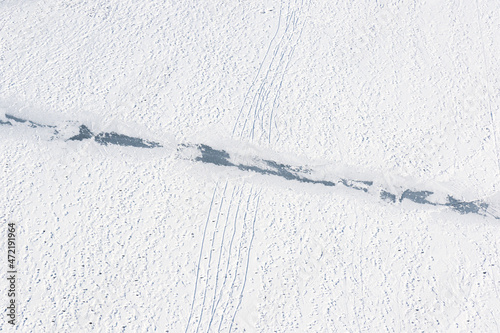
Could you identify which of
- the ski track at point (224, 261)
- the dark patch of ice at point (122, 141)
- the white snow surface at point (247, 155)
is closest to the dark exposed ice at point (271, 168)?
the dark patch of ice at point (122, 141)

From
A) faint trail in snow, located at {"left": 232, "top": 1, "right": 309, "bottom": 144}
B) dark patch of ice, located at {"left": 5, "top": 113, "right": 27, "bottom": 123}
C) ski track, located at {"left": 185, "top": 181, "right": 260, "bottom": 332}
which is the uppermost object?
faint trail in snow, located at {"left": 232, "top": 1, "right": 309, "bottom": 144}

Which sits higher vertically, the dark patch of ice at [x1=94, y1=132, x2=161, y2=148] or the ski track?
the dark patch of ice at [x1=94, y1=132, x2=161, y2=148]

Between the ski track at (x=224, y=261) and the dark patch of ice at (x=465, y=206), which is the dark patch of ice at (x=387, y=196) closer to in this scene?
the dark patch of ice at (x=465, y=206)

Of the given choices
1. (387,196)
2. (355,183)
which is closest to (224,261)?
(355,183)

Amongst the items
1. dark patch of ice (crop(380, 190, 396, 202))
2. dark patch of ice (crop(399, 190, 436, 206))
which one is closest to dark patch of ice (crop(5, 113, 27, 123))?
dark patch of ice (crop(380, 190, 396, 202))

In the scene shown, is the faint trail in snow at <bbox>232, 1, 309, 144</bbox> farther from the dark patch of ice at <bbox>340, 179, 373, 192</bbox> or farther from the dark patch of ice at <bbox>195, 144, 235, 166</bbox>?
the dark patch of ice at <bbox>340, 179, 373, 192</bbox>

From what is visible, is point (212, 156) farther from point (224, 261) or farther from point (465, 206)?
point (465, 206)

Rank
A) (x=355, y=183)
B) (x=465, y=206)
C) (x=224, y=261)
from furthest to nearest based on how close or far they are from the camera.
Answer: (x=355, y=183) < (x=465, y=206) < (x=224, y=261)
